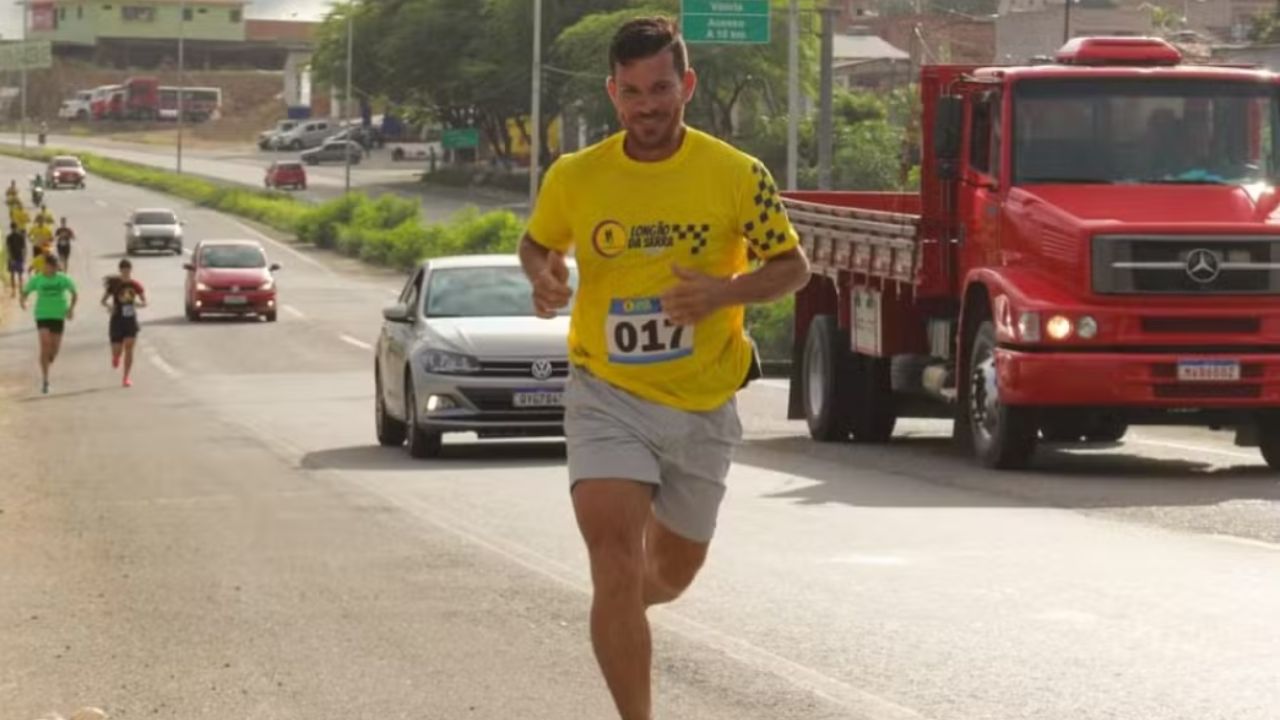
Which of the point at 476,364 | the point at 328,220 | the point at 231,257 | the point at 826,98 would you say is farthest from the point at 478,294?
the point at 328,220

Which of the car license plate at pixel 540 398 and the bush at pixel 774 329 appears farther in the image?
the bush at pixel 774 329

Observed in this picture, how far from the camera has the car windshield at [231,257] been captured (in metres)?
60.2

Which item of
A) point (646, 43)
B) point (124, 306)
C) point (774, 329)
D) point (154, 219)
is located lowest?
point (774, 329)

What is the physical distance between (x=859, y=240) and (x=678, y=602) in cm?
1107

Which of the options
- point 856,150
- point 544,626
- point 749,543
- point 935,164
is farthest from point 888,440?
point 856,150

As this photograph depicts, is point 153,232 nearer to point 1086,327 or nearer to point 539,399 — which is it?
point 539,399

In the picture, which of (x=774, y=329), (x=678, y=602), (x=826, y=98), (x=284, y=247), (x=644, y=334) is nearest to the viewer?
(x=644, y=334)

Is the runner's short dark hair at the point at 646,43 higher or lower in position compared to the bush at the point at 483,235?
higher

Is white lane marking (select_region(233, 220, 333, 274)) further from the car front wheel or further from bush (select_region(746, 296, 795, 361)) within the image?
the car front wheel

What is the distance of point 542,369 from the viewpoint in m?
22.4

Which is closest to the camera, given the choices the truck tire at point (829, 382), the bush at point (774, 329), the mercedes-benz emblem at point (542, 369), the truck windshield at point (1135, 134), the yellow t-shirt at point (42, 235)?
the truck windshield at point (1135, 134)

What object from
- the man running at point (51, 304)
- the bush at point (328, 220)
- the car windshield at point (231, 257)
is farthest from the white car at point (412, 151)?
the man running at point (51, 304)

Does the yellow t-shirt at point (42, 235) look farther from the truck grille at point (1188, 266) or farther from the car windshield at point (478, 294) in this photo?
the truck grille at point (1188, 266)

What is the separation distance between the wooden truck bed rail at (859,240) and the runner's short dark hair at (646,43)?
14.0 metres
